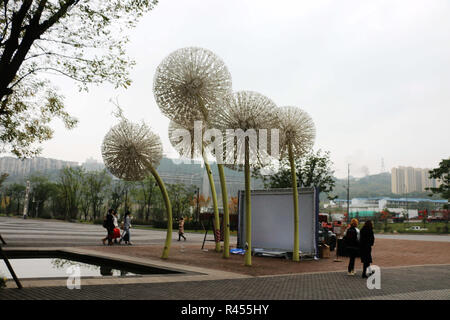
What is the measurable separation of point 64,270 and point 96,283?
11.8ft

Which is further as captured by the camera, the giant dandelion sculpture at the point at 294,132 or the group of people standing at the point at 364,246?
the giant dandelion sculpture at the point at 294,132

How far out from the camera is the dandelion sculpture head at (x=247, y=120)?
46.7 ft

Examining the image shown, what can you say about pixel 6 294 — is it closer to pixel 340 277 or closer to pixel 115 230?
pixel 340 277

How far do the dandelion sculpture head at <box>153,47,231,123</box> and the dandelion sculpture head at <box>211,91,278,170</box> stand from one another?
1.93 m

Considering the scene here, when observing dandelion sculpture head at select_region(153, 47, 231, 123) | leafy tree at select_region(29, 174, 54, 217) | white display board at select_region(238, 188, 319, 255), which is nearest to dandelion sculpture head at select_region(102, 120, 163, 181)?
dandelion sculpture head at select_region(153, 47, 231, 123)

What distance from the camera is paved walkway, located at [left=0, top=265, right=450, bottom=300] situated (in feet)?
24.1

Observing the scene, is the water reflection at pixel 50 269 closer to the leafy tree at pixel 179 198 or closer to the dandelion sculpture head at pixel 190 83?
the dandelion sculpture head at pixel 190 83

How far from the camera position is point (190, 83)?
16.0 metres

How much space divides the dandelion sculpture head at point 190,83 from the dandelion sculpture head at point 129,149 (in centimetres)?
156

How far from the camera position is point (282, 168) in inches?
1658

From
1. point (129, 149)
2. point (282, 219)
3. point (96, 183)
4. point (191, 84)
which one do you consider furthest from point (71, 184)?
point (191, 84)

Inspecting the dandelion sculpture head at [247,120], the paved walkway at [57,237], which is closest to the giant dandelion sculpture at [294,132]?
the dandelion sculpture head at [247,120]

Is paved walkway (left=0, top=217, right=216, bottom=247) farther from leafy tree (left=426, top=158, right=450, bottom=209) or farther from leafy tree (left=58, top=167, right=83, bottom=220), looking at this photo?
leafy tree (left=58, top=167, right=83, bottom=220)
